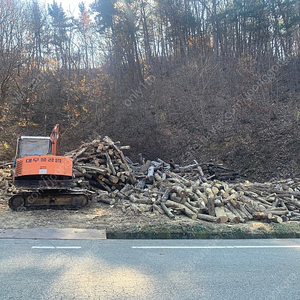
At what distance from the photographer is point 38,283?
440 centimetres

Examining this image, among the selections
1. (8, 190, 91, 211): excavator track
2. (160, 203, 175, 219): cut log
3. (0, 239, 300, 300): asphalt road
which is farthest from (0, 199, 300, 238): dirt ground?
(0, 239, 300, 300): asphalt road

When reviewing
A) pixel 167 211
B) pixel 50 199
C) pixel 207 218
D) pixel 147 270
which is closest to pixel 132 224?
pixel 167 211

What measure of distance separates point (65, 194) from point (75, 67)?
30725mm

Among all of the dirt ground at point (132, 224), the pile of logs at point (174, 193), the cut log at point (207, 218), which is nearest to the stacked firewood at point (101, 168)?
the pile of logs at point (174, 193)

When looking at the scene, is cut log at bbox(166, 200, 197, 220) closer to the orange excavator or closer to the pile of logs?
the pile of logs

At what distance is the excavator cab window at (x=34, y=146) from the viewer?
12548 mm

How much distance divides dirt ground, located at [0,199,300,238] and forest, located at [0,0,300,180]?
1122cm

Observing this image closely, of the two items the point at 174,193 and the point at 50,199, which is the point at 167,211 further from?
the point at 50,199

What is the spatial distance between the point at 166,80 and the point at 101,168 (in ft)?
71.2

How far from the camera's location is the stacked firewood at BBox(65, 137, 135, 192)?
1323 cm

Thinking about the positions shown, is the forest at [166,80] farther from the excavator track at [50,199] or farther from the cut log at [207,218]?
the excavator track at [50,199]

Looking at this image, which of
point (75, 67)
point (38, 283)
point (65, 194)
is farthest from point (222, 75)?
point (38, 283)

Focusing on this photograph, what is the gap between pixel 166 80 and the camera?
32812 mm

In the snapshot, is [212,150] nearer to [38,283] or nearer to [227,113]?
[227,113]
